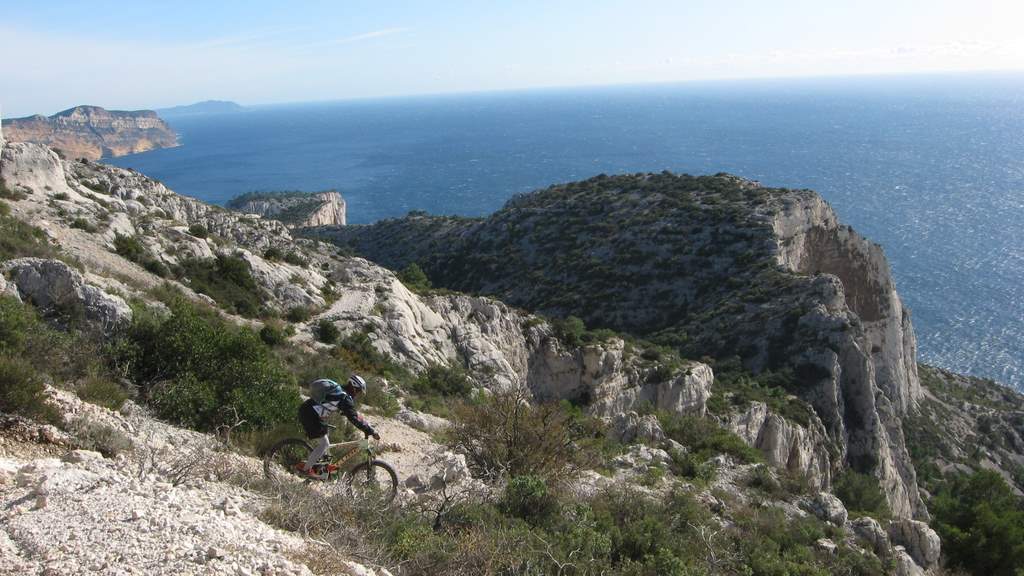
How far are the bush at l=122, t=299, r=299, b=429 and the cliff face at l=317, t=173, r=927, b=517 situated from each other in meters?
21.9

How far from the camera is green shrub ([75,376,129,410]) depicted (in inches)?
345

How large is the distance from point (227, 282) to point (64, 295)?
884cm

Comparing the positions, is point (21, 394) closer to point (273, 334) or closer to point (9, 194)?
point (273, 334)

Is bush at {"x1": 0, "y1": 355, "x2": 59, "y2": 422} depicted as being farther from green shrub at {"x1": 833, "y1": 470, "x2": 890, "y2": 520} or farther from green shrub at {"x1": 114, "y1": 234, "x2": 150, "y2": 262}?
green shrub at {"x1": 833, "y1": 470, "x2": 890, "y2": 520}

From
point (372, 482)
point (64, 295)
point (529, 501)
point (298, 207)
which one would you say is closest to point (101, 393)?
point (372, 482)

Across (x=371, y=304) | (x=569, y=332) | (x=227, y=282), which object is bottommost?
(x=569, y=332)

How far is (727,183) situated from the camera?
165ft

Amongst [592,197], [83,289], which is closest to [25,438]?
[83,289]

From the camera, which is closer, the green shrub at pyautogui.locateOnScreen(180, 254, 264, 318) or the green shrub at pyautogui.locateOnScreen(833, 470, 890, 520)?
the green shrub at pyautogui.locateOnScreen(180, 254, 264, 318)

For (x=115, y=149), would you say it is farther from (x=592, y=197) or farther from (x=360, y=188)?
(x=592, y=197)

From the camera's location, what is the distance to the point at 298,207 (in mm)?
92062

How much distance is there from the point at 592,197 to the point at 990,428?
3352 cm

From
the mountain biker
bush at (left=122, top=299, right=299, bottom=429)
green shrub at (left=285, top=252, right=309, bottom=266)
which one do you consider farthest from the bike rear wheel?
green shrub at (left=285, top=252, right=309, bottom=266)

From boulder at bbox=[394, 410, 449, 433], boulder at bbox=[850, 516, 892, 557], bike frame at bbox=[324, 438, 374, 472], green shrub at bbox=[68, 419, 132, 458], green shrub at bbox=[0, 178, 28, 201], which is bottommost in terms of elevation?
boulder at bbox=[850, 516, 892, 557]
